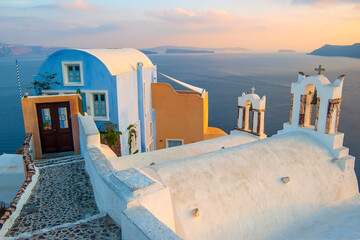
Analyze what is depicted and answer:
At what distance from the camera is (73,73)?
15078mm

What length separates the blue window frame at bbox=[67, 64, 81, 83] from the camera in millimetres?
15055

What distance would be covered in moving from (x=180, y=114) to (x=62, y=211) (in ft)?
54.4

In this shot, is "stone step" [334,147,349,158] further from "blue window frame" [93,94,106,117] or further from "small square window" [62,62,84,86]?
"small square window" [62,62,84,86]

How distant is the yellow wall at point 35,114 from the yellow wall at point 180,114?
11.5m

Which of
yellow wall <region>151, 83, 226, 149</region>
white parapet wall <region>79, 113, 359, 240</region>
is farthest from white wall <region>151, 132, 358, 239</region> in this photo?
yellow wall <region>151, 83, 226, 149</region>

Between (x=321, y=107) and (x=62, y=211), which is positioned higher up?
(x=321, y=107)

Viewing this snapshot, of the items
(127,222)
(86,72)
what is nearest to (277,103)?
(86,72)

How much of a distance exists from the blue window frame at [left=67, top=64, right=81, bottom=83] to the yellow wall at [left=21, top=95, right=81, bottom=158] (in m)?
4.45

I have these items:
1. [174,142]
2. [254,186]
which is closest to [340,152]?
[254,186]

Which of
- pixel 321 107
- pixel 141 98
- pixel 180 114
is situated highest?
pixel 321 107

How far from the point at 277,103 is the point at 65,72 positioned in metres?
51.8

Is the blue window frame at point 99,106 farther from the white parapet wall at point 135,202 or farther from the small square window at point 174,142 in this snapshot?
the small square window at point 174,142

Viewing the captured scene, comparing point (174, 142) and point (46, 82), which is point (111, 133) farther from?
point (174, 142)

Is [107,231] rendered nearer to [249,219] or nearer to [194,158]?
[194,158]
